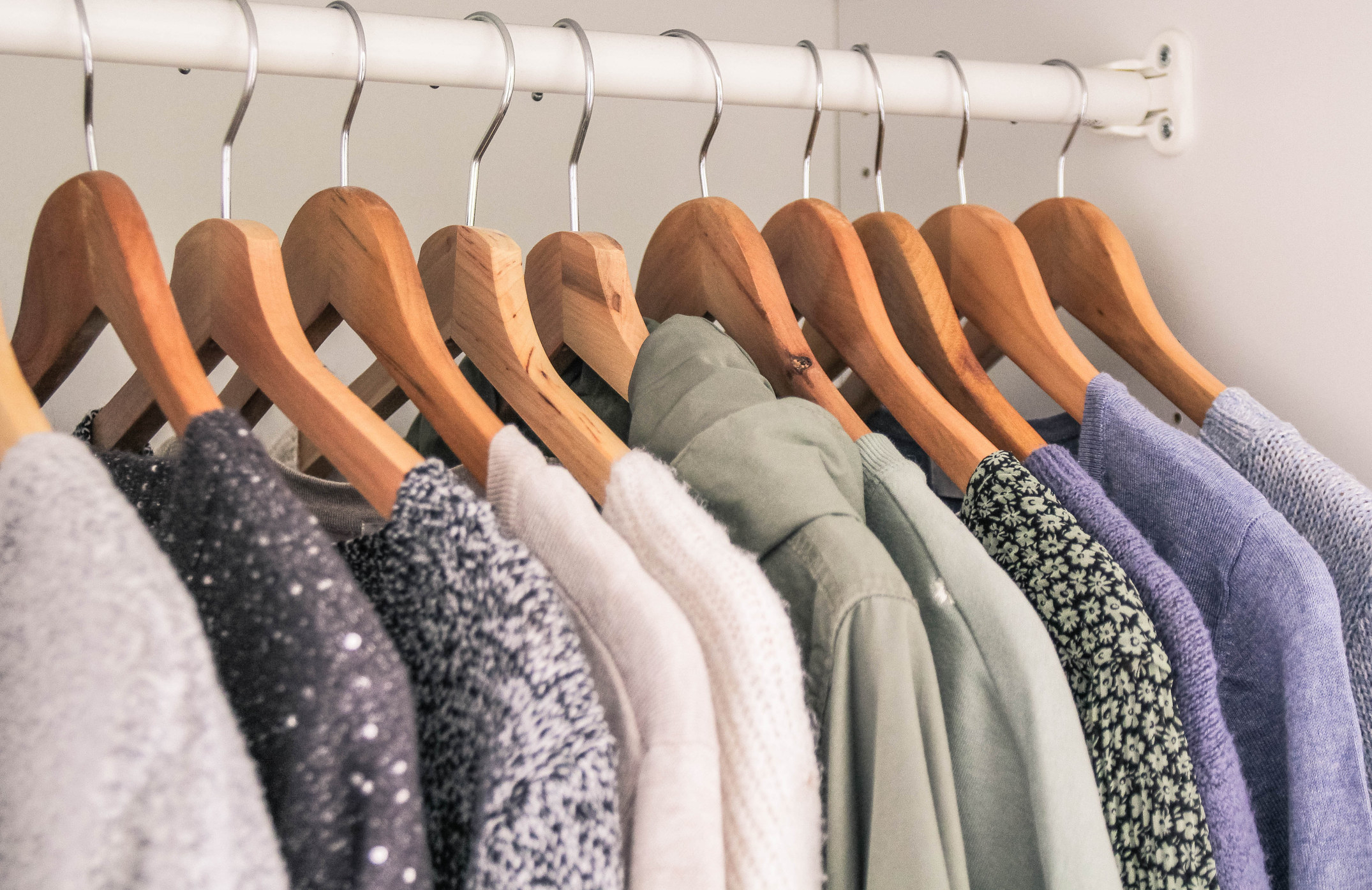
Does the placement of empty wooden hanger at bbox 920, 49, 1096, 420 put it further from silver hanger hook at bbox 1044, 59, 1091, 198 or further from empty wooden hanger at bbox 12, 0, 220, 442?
empty wooden hanger at bbox 12, 0, 220, 442

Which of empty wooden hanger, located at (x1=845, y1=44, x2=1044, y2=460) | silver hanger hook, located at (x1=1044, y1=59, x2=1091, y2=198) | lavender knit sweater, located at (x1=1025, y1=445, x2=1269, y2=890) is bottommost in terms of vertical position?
lavender knit sweater, located at (x1=1025, y1=445, x2=1269, y2=890)

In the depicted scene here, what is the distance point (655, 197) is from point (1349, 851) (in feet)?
2.93

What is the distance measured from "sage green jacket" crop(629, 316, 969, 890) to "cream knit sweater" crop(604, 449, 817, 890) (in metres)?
0.03

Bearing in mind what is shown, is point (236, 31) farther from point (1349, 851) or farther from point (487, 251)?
point (1349, 851)

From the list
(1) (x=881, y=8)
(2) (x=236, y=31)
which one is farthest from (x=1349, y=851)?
(1) (x=881, y=8)

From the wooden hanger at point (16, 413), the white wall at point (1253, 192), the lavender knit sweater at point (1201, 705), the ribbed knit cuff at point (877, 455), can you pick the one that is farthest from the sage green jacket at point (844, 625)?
the white wall at point (1253, 192)

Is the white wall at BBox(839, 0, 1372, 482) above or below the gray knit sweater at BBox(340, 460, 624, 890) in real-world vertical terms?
above

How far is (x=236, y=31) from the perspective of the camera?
52 centimetres

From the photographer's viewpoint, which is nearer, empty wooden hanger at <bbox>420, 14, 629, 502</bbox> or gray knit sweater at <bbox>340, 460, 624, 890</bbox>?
gray knit sweater at <bbox>340, 460, 624, 890</bbox>

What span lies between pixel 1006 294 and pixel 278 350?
0.47 metres

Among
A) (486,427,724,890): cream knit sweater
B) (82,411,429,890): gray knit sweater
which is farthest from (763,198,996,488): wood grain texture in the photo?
(82,411,429,890): gray knit sweater

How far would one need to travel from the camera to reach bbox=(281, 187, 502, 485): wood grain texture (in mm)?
526

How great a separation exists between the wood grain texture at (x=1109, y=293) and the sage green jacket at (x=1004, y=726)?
0.92 ft

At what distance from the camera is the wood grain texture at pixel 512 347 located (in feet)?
1.71
